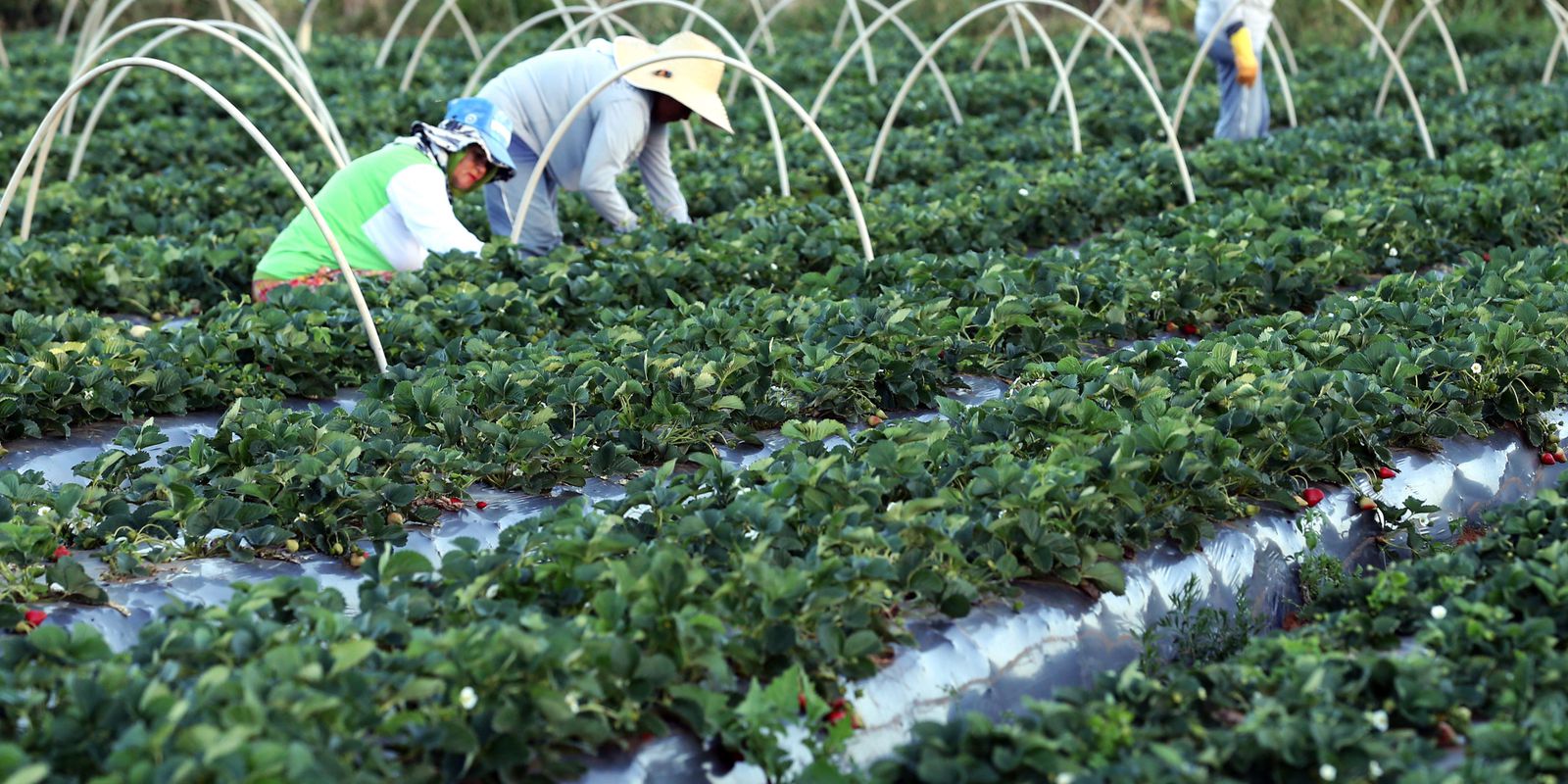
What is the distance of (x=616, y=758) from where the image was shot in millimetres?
2723

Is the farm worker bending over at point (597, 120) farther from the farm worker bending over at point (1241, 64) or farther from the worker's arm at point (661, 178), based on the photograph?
the farm worker bending over at point (1241, 64)

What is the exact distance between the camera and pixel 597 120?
6523 millimetres

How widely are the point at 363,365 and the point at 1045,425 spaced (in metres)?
2.34

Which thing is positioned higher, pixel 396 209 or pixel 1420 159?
pixel 396 209

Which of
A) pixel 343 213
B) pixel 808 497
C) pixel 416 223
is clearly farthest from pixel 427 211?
pixel 808 497

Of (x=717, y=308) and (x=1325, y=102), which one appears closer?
(x=717, y=308)

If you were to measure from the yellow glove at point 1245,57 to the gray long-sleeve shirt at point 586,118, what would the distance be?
3.91 metres

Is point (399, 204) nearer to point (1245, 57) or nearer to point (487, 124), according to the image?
point (487, 124)

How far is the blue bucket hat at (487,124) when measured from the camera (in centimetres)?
593

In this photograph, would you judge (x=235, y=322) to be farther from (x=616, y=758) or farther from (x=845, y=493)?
(x=616, y=758)

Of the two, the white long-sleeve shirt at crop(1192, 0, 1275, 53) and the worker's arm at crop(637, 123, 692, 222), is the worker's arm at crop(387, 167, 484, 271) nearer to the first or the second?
the worker's arm at crop(637, 123, 692, 222)

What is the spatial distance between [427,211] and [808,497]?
298 cm

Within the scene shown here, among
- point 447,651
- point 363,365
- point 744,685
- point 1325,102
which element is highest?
point 447,651

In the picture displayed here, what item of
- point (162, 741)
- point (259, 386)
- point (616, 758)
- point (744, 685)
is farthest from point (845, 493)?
point (259, 386)
